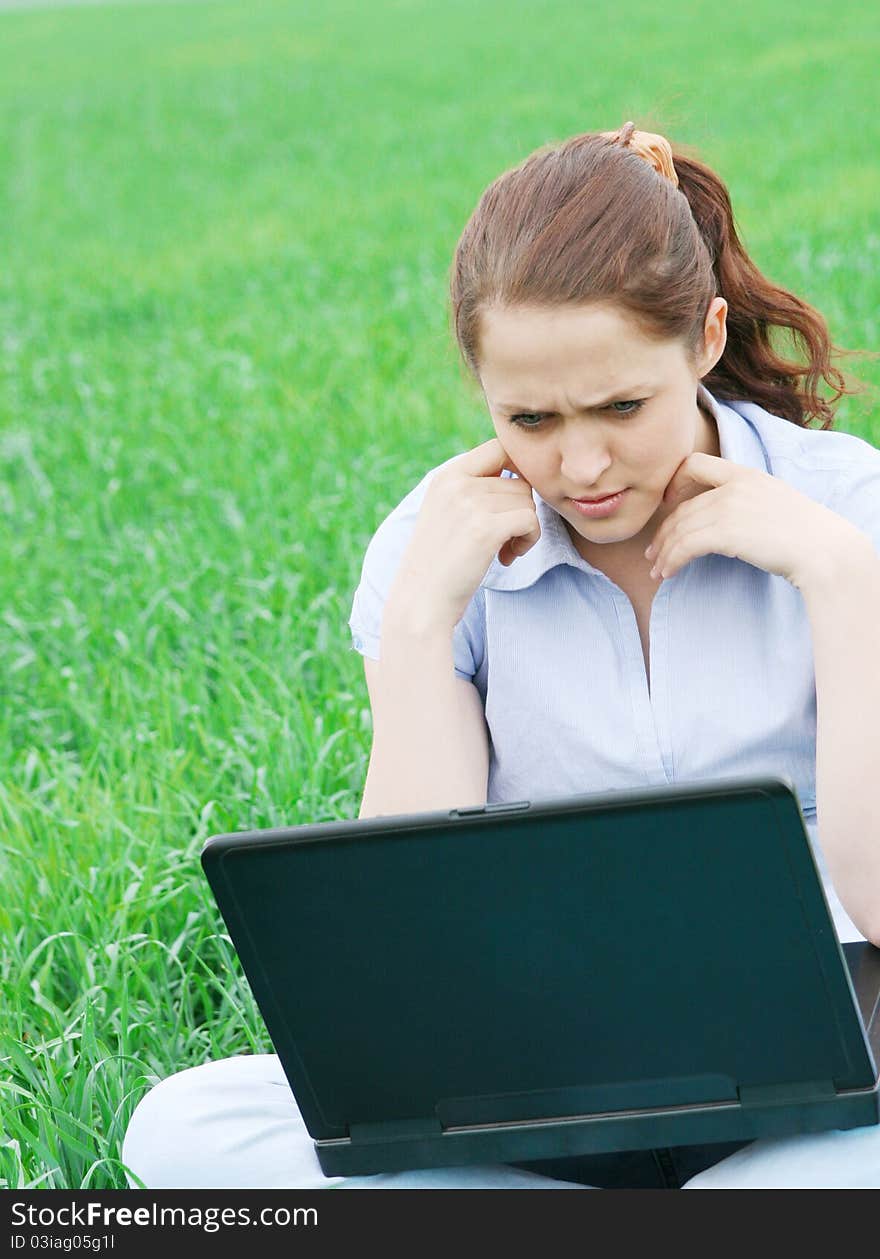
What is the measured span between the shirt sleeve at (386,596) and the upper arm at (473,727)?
0.12 ft

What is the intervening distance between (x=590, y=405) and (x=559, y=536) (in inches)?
9.4

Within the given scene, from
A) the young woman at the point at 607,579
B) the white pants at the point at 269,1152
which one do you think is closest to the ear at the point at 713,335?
the young woman at the point at 607,579

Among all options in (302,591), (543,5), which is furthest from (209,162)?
(302,591)

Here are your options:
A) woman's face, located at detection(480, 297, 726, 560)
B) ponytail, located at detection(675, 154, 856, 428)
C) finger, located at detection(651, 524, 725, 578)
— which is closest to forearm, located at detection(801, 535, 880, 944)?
finger, located at detection(651, 524, 725, 578)

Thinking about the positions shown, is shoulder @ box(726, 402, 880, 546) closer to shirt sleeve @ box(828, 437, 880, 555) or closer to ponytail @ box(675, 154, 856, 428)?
shirt sleeve @ box(828, 437, 880, 555)

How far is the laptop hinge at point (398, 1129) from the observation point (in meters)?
1.66

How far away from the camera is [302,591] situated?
4.16m

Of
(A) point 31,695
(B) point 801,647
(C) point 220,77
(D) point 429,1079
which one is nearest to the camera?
(D) point 429,1079

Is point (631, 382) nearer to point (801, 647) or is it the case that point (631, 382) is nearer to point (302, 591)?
point (801, 647)

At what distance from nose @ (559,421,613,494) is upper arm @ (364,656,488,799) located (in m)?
0.31

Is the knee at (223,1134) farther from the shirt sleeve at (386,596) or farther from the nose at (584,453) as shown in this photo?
the nose at (584,453)

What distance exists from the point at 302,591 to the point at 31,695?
0.70 meters

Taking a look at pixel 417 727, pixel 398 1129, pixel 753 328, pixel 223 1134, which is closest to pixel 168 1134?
pixel 223 1134

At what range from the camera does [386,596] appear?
2.21m
